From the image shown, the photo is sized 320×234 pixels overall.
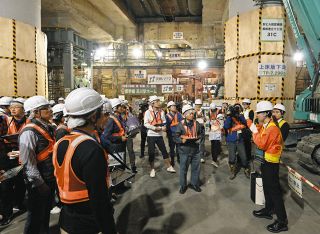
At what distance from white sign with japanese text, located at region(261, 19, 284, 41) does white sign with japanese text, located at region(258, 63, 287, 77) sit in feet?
3.45

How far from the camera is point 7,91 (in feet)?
35.7

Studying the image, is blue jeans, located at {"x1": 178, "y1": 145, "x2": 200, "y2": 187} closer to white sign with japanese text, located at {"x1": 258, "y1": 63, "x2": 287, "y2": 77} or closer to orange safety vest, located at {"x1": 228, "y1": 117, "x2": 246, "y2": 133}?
orange safety vest, located at {"x1": 228, "y1": 117, "x2": 246, "y2": 133}

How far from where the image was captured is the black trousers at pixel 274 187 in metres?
4.49

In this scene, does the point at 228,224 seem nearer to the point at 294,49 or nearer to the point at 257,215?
the point at 257,215

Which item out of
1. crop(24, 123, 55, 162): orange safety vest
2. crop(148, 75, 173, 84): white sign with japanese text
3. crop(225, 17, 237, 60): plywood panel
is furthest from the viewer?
crop(148, 75, 173, 84): white sign with japanese text

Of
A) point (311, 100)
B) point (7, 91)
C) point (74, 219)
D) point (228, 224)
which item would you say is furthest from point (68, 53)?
point (74, 219)

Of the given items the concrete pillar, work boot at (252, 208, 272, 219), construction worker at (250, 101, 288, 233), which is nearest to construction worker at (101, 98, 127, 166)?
construction worker at (250, 101, 288, 233)

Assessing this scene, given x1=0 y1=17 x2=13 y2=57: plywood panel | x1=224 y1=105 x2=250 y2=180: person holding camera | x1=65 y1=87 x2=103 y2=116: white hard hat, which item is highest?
x1=0 y1=17 x2=13 y2=57: plywood panel

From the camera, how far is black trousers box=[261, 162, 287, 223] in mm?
4488

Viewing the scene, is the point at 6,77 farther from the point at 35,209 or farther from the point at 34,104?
the point at 35,209

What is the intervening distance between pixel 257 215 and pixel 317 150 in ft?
12.5

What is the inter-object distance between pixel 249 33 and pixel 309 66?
9.97 feet

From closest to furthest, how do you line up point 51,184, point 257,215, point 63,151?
1. point 63,151
2. point 51,184
3. point 257,215

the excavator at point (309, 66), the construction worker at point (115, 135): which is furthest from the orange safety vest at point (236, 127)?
the construction worker at point (115, 135)
